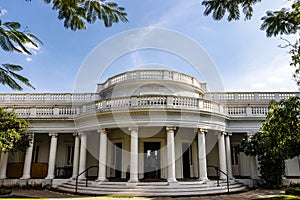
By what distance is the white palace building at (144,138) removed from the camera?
11617mm

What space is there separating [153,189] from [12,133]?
25.4 ft

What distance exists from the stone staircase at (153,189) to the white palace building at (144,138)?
0.05 m

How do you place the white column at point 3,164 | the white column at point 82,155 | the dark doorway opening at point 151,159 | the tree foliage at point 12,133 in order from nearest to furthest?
the tree foliage at point 12,133
the white column at point 82,155
the dark doorway opening at point 151,159
the white column at point 3,164

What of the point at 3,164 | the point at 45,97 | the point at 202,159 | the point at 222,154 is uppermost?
the point at 45,97

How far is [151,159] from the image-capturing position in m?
13.9

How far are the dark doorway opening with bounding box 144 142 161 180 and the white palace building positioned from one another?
0.19 feet

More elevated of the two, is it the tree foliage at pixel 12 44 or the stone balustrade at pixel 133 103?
the stone balustrade at pixel 133 103

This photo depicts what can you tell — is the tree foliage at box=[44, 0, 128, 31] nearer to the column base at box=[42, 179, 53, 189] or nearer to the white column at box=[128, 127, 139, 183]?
the white column at box=[128, 127, 139, 183]

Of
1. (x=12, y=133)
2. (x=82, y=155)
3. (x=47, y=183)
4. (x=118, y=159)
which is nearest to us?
(x=12, y=133)

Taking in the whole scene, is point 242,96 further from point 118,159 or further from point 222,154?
point 118,159

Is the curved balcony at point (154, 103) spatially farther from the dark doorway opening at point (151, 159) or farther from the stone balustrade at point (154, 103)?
the dark doorway opening at point (151, 159)

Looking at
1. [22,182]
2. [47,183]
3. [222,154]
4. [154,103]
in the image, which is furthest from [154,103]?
[22,182]

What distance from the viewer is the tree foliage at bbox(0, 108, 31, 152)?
11.6m

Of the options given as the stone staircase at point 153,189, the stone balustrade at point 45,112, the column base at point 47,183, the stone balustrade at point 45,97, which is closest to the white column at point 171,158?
the stone staircase at point 153,189
